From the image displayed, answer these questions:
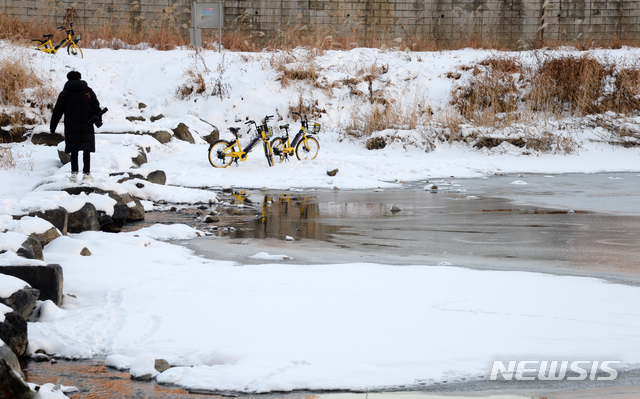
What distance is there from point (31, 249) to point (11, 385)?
2.35m

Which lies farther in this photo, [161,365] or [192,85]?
[192,85]

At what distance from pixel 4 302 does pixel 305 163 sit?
33.7ft

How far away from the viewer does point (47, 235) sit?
5684mm

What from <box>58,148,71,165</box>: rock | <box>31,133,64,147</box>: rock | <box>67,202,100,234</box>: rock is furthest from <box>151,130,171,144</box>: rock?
<box>67,202,100,234</box>: rock

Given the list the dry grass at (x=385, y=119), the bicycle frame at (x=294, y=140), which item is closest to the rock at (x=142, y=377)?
the bicycle frame at (x=294, y=140)

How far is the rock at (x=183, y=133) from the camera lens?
1546 cm

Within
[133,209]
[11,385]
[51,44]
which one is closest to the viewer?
[11,385]

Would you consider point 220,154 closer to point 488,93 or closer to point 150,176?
point 150,176

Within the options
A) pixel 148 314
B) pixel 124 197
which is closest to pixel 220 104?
pixel 124 197

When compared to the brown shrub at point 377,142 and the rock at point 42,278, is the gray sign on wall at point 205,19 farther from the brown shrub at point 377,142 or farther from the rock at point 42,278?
the rock at point 42,278

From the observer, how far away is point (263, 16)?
79.2ft

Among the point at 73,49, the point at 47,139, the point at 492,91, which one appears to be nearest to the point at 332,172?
the point at 47,139

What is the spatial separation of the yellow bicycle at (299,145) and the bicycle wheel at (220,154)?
3.44 ft

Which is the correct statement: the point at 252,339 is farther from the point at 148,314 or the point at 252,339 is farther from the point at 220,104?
the point at 220,104
